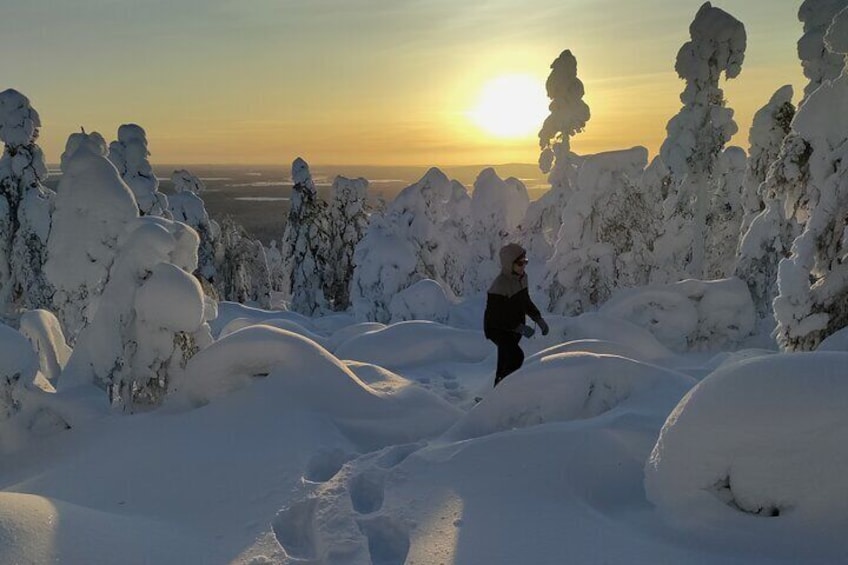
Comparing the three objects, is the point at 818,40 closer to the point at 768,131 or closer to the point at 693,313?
the point at 768,131

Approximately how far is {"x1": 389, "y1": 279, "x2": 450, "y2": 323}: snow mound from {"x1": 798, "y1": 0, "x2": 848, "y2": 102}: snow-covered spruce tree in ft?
38.3

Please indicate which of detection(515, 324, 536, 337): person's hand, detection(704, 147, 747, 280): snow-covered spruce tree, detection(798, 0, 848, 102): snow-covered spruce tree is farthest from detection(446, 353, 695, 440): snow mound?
detection(704, 147, 747, 280): snow-covered spruce tree

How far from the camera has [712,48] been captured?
1889 cm

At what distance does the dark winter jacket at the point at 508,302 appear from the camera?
7.27m

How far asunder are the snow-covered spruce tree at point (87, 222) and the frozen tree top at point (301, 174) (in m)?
18.9

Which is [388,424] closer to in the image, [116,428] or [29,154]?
[116,428]

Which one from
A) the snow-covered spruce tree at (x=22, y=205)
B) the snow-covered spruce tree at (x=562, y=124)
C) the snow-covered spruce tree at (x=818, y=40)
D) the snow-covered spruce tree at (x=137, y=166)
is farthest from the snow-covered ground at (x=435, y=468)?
the snow-covered spruce tree at (x=562, y=124)

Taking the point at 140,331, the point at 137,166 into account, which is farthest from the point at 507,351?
the point at 137,166

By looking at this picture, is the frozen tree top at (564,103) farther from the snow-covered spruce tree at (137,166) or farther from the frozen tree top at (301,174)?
the snow-covered spruce tree at (137,166)

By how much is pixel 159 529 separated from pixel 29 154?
1925 cm

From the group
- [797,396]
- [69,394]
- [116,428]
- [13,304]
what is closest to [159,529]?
[116,428]

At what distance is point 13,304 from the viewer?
19906mm

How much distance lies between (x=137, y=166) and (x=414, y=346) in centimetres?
1560

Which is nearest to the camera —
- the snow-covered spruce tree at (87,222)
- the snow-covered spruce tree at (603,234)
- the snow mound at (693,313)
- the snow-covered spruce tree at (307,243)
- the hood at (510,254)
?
the hood at (510,254)
